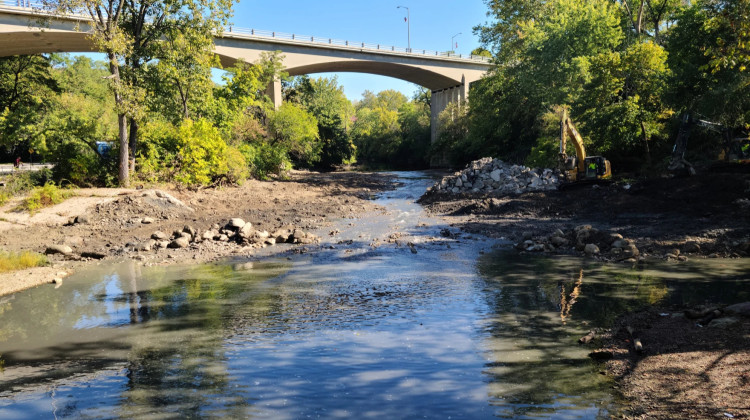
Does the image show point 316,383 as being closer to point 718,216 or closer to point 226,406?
point 226,406

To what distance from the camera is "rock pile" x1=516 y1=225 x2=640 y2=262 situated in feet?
48.0

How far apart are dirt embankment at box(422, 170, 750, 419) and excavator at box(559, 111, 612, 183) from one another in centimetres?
105

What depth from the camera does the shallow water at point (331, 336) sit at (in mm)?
6371

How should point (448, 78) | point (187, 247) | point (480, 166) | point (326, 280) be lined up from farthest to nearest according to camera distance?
point (448, 78) < point (480, 166) < point (187, 247) < point (326, 280)

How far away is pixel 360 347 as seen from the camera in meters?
8.27

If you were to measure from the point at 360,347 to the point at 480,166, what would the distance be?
23.5 m

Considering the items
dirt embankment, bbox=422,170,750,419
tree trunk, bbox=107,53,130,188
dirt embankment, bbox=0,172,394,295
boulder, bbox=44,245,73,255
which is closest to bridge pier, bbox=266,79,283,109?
dirt embankment, bbox=0,172,394,295

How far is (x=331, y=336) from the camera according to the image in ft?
29.1

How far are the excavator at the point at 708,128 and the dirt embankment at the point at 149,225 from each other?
51.0 ft

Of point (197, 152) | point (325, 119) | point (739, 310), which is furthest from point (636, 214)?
point (325, 119)

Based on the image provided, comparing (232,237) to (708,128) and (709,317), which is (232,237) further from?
(708,128)

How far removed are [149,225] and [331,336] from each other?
1366 cm

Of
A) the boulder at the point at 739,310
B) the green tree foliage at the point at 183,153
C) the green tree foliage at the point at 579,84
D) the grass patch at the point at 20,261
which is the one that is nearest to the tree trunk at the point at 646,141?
the green tree foliage at the point at 579,84

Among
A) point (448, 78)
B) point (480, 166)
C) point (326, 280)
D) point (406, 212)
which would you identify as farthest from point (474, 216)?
point (448, 78)
